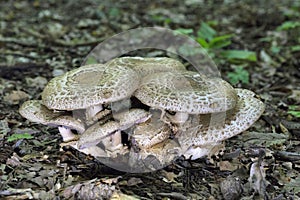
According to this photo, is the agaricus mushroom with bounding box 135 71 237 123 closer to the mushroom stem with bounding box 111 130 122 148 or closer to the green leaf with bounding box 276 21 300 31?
the mushroom stem with bounding box 111 130 122 148

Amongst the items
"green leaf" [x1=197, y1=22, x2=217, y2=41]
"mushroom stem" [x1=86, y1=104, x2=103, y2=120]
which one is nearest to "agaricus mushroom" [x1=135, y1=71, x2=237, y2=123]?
"mushroom stem" [x1=86, y1=104, x2=103, y2=120]

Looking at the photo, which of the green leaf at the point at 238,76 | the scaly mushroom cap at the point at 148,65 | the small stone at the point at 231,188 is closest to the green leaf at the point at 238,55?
the green leaf at the point at 238,76

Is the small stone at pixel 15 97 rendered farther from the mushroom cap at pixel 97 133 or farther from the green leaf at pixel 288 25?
the green leaf at pixel 288 25

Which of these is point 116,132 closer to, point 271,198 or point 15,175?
point 15,175

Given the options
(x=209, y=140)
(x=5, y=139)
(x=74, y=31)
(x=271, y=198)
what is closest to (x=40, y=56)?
(x=74, y=31)

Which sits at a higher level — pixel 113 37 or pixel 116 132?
pixel 113 37

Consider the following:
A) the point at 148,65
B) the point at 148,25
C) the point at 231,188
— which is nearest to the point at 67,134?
the point at 148,65
